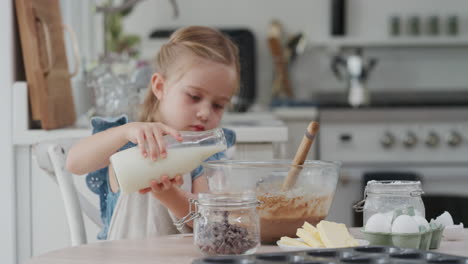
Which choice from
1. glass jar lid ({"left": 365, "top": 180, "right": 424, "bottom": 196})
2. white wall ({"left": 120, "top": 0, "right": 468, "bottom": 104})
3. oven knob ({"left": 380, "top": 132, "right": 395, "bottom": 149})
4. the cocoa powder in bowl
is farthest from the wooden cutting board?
white wall ({"left": 120, "top": 0, "right": 468, "bottom": 104})

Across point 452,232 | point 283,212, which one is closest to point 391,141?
point 452,232

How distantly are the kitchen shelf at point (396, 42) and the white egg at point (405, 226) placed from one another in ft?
12.2

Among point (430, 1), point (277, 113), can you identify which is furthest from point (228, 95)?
point (430, 1)

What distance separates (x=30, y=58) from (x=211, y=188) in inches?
44.5

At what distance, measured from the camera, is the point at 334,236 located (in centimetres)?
98

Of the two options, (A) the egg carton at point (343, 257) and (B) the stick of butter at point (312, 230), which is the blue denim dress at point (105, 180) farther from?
(A) the egg carton at point (343, 257)

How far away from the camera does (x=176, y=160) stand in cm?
108

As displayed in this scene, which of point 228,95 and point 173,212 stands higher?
point 228,95

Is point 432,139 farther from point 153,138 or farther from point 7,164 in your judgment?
point 153,138

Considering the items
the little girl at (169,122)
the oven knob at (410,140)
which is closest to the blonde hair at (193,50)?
the little girl at (169,122)

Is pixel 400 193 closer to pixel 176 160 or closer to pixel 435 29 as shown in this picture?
pixel 176 160

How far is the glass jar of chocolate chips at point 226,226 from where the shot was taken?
3.07 feet

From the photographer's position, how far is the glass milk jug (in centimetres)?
107

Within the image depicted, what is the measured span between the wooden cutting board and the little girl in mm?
438
